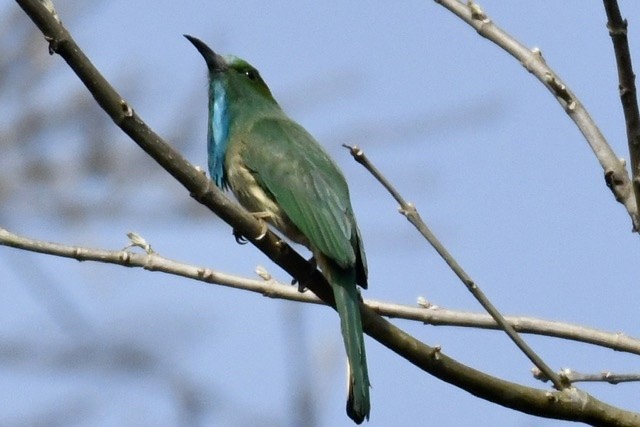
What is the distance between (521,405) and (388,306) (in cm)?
65

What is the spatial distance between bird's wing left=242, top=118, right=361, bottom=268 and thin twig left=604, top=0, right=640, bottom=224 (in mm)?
1162

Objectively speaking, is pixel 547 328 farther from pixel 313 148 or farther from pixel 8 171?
pixel 8 171

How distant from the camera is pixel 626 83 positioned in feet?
7.93

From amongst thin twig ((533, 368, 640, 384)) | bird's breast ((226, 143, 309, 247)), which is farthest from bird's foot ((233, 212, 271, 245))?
thin twig ((533, 368, 640, 384))

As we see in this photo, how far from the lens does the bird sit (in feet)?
10.3

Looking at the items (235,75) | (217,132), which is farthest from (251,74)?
(217,132)

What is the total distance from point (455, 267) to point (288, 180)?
149 cm

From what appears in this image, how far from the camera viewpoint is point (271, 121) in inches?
171

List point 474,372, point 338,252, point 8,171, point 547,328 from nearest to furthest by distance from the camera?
point 474,372
point 547,328
point 338,252
point 8,171

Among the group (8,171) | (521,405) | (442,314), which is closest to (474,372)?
(521,405)

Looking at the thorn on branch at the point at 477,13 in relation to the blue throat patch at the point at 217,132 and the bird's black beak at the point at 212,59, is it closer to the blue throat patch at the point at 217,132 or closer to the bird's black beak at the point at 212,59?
the blue throat patch at the point at 217,132

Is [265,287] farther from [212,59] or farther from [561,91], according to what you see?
[212,59]

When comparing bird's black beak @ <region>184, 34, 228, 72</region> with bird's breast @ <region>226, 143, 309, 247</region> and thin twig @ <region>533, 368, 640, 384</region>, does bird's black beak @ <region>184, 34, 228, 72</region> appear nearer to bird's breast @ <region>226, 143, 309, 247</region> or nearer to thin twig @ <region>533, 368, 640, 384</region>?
bird's breast @ <region>226, 143, 309, 247</region>

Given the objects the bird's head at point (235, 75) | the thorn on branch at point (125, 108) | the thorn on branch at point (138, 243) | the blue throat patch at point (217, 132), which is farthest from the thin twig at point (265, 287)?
the bird's head at point (235, 75)
